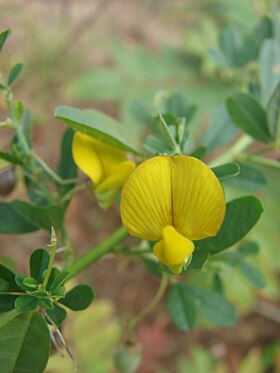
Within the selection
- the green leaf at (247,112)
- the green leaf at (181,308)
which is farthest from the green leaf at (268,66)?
the green leaf at (181,308)

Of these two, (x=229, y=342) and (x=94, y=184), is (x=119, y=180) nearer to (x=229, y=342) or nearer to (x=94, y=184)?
(x=94, y=184)

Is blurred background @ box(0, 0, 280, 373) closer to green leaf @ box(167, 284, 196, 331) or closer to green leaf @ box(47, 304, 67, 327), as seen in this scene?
green leaf @ box(167, 284, 196, 331)

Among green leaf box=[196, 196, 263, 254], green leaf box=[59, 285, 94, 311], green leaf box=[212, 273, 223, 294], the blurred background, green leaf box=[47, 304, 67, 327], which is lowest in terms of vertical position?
the blurred background

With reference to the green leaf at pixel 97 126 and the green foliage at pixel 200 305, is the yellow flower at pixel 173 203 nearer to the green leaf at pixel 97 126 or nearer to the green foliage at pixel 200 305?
the green leaf at pixel 97 126

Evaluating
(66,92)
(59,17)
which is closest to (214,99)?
(66,92)

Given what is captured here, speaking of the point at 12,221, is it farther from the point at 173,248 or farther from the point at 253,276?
the point at 253,276

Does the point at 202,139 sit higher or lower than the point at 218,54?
lower

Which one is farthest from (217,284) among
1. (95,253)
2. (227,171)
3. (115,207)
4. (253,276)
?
(115,207)

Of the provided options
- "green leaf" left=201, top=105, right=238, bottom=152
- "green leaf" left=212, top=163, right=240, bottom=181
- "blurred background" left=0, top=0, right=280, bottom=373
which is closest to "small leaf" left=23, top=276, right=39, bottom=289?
"green leaf" left=212, top=163, right=240, bottom=181
